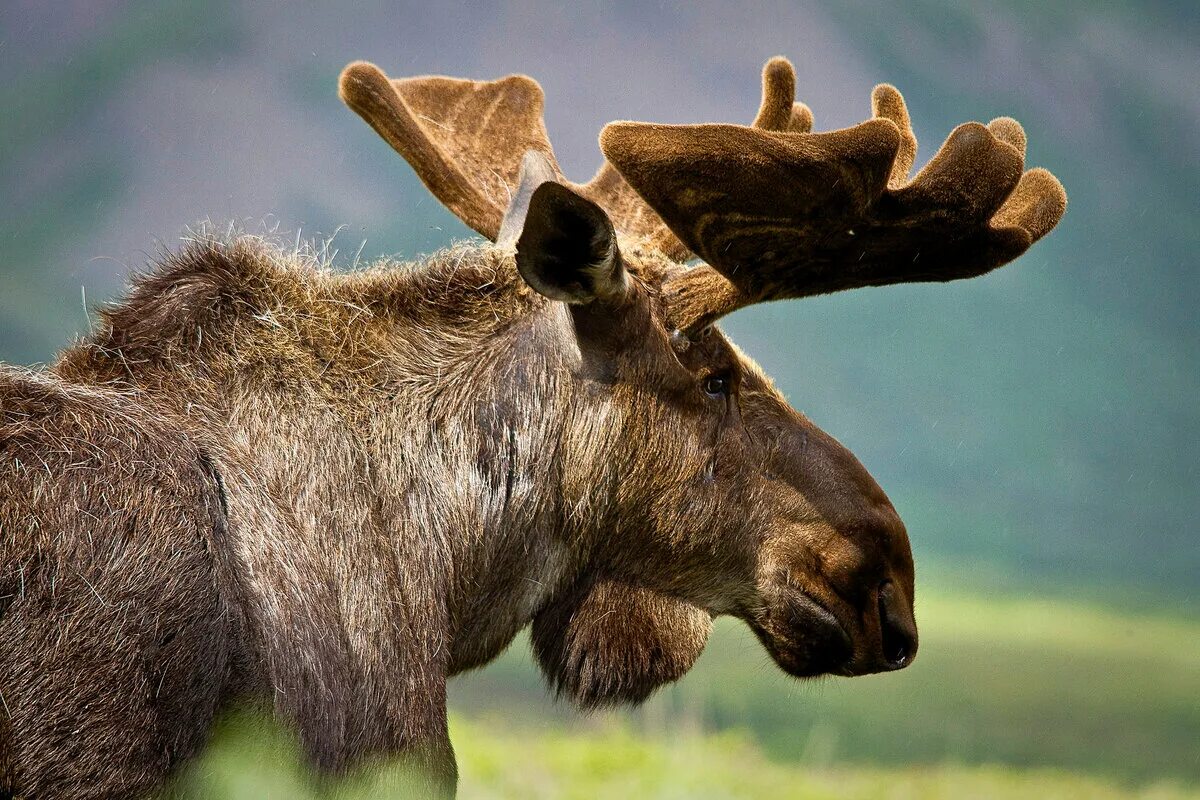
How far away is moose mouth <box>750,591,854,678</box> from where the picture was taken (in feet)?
13.2

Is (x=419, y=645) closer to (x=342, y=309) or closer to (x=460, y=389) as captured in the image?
(x=460, y=389)

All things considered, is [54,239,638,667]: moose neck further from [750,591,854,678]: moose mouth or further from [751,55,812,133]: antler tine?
[751,55,812,133]: antler tine

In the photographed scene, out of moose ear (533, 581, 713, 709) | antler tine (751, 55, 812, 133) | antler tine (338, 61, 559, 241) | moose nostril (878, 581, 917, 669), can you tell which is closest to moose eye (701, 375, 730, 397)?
moose ear (533, 581, 713, 709)

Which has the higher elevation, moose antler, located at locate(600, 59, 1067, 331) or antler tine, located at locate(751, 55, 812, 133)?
antler tine, located at locate(751, 55, 812, 133)

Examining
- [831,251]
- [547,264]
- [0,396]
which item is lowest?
[0,396]

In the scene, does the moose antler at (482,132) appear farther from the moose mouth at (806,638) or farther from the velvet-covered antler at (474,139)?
the moose mouth at (806,638)

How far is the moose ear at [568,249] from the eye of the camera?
11.7 feet

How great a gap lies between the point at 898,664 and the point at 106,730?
2479mm

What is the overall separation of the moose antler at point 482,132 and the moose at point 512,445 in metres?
0.90

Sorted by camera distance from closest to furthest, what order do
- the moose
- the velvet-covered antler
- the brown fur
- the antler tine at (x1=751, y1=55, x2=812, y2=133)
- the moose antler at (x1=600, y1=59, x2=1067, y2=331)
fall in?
the brown fur → the moose → the moose antler at (x1=600, y1=59, x2=1067, y2=331) → the antler tine at (x1=751, y1=55, x2=812, y2=133) → the velvet-covered antler

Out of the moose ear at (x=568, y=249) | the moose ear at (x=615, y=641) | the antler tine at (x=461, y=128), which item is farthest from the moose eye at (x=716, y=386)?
the antler tine at (x=461, y=128)

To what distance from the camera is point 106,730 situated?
289 cm

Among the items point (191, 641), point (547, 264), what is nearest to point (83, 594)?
point (191, 641)

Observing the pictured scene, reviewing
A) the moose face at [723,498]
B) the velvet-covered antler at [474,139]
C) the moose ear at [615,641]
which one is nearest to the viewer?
the moose face at [723,498]
